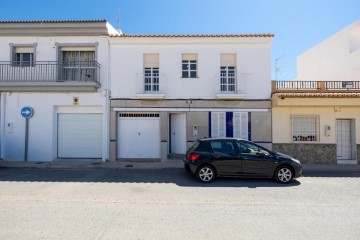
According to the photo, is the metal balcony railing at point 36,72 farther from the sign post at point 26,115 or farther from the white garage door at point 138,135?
the white garage door at point 138,135

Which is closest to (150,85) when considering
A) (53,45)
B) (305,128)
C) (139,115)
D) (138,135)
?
(139,115)

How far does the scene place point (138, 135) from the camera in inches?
457

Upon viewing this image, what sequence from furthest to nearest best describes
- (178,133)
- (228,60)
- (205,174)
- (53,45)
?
(178,133) → (228,60) → (53,45) → (205,174)

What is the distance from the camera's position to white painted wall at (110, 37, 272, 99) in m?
11.4

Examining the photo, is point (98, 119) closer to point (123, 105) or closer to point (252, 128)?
point (123, 105)

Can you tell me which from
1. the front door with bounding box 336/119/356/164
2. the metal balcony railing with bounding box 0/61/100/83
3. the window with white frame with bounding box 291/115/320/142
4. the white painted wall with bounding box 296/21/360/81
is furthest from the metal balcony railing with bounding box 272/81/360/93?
the metal balcony railing with bounding box 0/61/100/83

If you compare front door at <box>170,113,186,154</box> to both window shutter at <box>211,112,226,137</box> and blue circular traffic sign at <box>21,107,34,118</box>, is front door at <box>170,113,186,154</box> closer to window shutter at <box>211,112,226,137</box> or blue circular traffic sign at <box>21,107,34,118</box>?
window shutter at <box>211,112,226,137</box>

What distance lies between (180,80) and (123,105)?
3.08 meters

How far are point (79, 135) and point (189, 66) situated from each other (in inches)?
257

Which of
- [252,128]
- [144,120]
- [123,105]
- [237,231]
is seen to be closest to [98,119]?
[123,105]

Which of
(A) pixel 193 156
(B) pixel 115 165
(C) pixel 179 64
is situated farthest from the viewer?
(C) pixel 179 64

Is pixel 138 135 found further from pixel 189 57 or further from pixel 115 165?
pixel 189 57

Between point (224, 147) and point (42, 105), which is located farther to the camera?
point (42, 105)

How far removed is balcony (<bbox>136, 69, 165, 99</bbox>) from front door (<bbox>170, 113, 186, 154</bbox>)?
4.68ft
